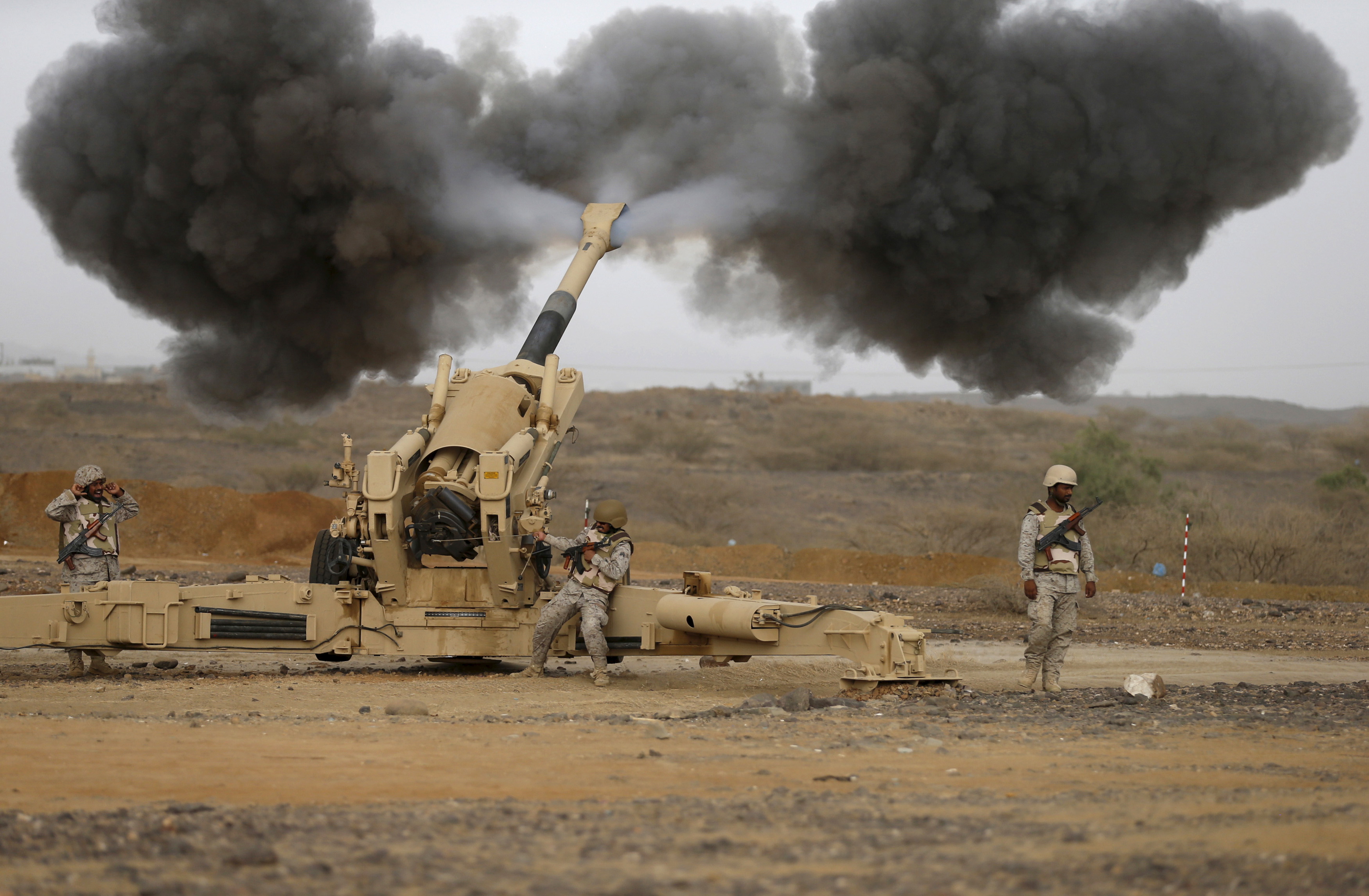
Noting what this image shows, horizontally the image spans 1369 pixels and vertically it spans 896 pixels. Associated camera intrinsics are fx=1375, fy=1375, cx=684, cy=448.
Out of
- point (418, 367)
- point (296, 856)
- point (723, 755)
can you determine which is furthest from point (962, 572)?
point (296, 856)

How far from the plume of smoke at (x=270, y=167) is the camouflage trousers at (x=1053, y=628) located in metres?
6.02

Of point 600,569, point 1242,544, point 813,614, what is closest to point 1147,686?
point 813,614

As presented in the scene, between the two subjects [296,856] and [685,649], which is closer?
[296,856]

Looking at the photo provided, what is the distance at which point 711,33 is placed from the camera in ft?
44.1

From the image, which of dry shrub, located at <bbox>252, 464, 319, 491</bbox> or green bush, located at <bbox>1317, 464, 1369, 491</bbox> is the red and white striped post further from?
dry shrub, located at <bbox>252, 464, 319, 491</bbox>

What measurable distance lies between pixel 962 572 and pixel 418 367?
11.5m

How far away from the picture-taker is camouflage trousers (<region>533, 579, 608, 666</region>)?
1037 centimetres

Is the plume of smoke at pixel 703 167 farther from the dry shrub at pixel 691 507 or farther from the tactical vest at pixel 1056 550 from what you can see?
the dry shrub at pixel 691 507

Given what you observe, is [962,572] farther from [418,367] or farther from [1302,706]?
[1302,706]

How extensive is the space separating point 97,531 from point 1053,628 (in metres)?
7.43

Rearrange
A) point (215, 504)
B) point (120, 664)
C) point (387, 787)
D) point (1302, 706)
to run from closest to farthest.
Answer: point (387, 787) → point (1302, 706) → point (120, 664) → point (215, 504)

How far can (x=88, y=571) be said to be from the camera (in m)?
11.0

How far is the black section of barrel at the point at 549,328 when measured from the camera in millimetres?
11555

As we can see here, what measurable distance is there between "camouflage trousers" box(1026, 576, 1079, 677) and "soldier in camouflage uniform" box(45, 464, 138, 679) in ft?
23.0
